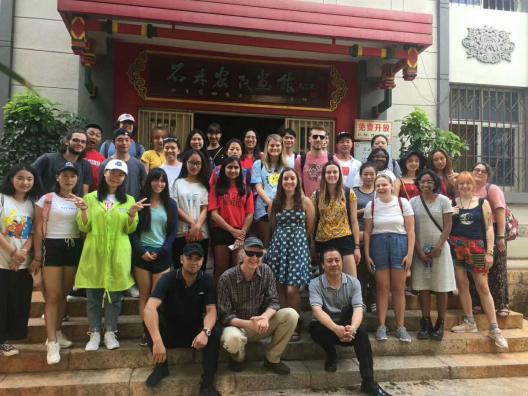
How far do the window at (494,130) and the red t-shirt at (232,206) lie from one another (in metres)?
5.16

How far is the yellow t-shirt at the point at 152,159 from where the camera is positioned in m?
4.91

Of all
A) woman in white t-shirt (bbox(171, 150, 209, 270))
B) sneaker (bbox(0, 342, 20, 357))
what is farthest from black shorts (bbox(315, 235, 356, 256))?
sneaker (bbox(0, 342, 20, 357))

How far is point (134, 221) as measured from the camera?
3656mm

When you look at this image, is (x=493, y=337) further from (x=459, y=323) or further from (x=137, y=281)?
(x=137, y=281)

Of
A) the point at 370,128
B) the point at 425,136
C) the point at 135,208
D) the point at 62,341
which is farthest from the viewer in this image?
the point at 370,128

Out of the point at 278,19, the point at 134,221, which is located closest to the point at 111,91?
the point at 278,19

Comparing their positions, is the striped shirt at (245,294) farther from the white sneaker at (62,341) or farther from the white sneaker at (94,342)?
the white sneaker at (62,341)

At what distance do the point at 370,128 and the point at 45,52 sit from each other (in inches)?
214

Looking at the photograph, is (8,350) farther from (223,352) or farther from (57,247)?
(223,352)

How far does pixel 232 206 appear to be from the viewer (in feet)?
13.6

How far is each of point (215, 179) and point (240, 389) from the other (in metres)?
2.02

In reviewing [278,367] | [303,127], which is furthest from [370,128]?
[278,367]

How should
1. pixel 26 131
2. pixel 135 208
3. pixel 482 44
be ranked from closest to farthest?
1. pixel 135 208
2. pixel 26 131
3. pixel 482 44

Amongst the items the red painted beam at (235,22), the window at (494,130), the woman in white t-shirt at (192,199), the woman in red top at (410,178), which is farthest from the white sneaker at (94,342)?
the window at (494,130)
